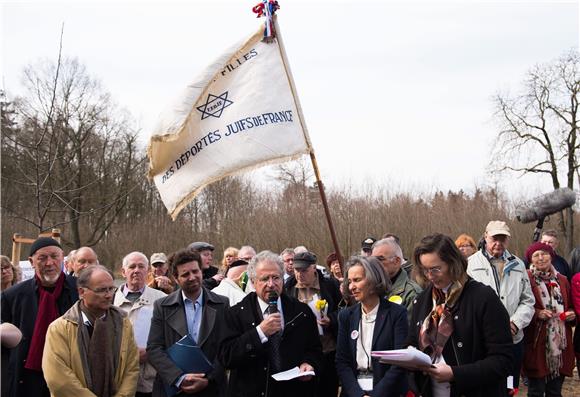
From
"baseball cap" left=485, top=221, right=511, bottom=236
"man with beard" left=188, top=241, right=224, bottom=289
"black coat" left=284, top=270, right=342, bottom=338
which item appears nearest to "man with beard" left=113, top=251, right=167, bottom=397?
"black coat" left=284, top=270, right=342, bottom=338

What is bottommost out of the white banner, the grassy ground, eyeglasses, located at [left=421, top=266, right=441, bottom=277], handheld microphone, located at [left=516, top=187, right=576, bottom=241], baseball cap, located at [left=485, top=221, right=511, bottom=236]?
the grassy ground

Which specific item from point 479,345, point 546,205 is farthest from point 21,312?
point 546,205

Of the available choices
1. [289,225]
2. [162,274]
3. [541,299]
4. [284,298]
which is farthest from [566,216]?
[284,298]

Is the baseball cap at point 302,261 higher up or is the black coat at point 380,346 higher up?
the baseball cap at point 302,261

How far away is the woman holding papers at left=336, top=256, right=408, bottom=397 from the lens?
4.67m

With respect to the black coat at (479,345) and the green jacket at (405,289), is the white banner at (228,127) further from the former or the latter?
the black coat at (479,345)

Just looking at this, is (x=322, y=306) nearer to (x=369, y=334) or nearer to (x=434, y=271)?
(x=369, y=334)

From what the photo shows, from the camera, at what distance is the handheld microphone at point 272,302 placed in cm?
491

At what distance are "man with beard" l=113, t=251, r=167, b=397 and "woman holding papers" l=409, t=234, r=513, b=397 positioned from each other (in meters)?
2.49

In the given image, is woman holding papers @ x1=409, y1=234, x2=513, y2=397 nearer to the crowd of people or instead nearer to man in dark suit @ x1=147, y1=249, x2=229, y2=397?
the crowd of people

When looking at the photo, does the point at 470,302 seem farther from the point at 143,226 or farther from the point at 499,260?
the point at 143,226

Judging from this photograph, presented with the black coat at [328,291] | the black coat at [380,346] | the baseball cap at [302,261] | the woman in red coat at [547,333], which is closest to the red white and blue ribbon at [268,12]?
the baseball cap at [302,261]

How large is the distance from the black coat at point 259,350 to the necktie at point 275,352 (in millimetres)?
27

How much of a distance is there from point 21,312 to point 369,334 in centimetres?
285
